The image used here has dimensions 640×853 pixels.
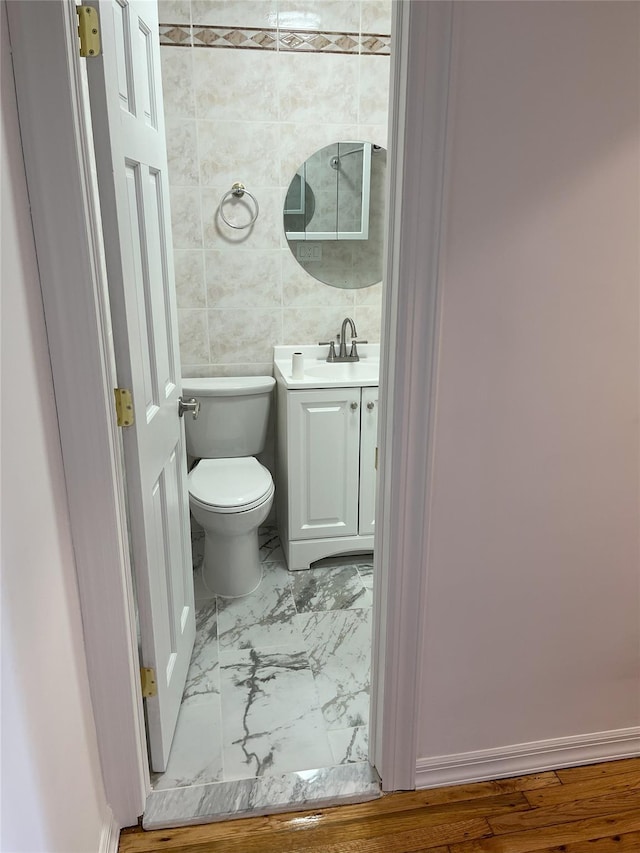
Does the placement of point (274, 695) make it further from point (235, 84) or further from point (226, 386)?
point (235, 84)

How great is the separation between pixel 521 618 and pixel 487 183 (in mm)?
1076

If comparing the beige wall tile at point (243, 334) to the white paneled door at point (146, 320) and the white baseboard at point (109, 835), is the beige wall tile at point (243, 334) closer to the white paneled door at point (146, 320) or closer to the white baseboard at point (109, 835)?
the white paneled door at point (146, 320)

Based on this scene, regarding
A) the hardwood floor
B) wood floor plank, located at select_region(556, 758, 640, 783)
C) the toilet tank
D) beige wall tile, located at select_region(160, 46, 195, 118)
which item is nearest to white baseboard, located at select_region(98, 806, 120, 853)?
the hardwood floor

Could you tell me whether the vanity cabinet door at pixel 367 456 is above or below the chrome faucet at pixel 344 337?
below

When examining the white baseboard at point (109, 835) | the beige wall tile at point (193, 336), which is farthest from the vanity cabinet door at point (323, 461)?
the white baseboard at point (109, 835)

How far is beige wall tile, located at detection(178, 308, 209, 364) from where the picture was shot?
289 centimetres

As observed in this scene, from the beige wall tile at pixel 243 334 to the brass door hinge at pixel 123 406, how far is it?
1.57 meters

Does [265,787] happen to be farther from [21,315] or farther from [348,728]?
[21,315]

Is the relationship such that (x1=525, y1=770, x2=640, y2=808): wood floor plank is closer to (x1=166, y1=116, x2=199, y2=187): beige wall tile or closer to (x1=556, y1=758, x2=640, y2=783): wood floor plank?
(x1=556, y1=758, x2=640, y2=783): wood floor plank

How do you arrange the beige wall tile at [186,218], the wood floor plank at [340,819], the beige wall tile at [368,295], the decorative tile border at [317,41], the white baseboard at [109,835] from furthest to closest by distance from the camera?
1. the beige wall tile at [368,295]
2. the beige wall tile at [186,218]
3. the decorative tile border at [317,41]
4. the wood floor plank at [340,819]
5. the white baseboard at [109,835]

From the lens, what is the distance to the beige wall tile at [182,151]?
106 inches

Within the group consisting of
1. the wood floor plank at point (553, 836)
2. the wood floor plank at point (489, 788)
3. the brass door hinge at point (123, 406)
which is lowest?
the wood floor plank at point (553, 836)

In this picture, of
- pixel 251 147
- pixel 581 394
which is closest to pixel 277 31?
pixel 251 147

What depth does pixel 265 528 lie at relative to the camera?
3.19m
